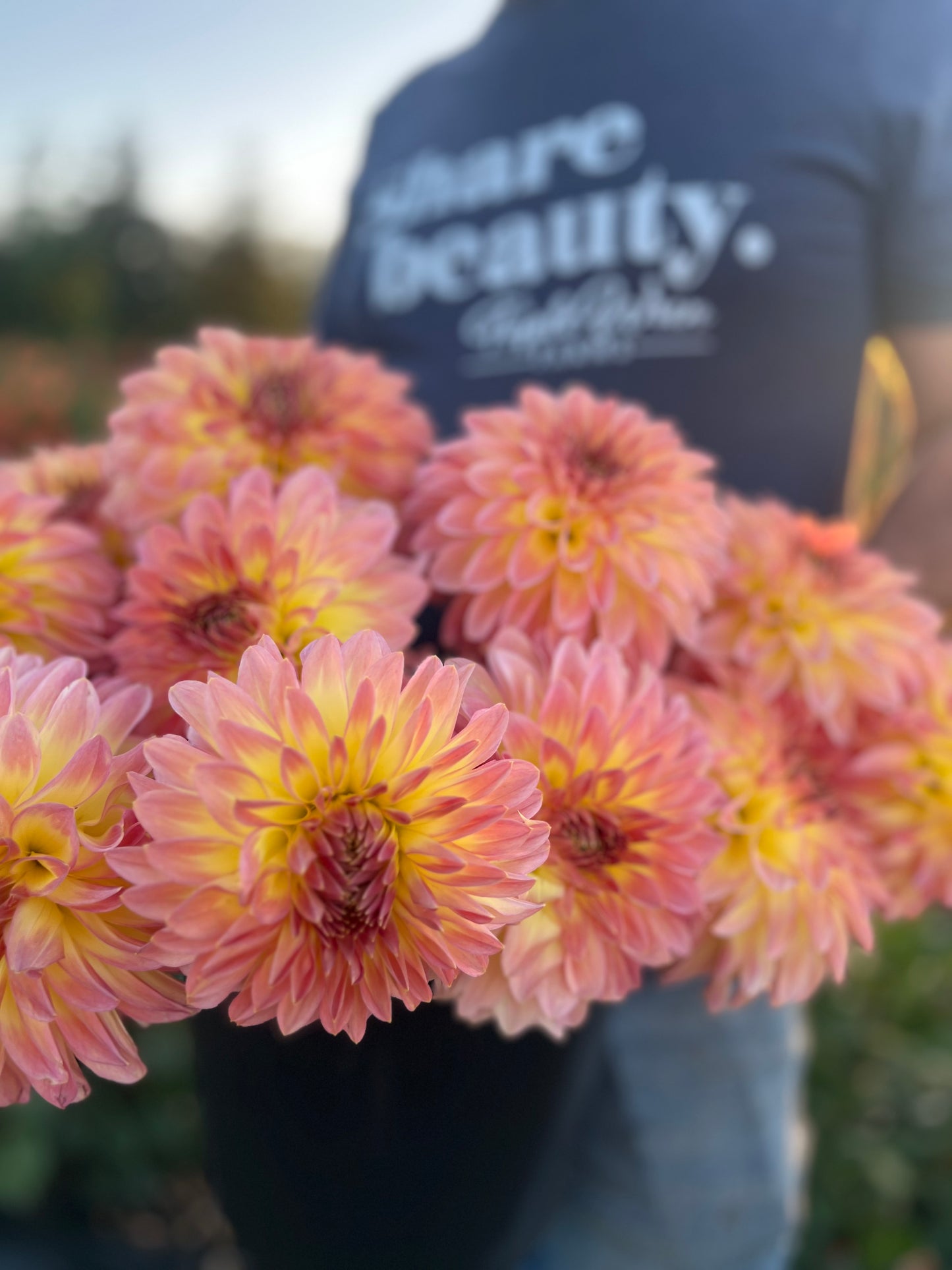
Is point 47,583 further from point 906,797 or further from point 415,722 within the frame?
point 906,797

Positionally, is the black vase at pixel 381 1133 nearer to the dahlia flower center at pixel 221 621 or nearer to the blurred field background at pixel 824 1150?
the dahlia flower center at pixel 221 621

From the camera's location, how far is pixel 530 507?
1.35ft

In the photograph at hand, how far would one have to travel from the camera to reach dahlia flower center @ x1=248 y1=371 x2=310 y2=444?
1.46ft

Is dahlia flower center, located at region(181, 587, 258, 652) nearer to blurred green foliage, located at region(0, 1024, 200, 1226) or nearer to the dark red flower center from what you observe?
the dark red flower center

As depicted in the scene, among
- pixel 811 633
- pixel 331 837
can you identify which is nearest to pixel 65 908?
pixel 331 837

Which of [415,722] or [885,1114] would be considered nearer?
[415,722]

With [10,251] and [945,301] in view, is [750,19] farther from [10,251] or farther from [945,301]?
[10,251]

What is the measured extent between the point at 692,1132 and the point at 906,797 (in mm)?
464

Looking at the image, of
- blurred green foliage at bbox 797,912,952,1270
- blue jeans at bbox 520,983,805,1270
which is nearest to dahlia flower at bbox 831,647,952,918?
blue jeans at bbox 520,983,805,1270

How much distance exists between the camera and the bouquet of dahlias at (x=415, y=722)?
288 millimetres

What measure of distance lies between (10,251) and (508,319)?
8982 millimetres

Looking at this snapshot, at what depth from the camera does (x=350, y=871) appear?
0.93 feet

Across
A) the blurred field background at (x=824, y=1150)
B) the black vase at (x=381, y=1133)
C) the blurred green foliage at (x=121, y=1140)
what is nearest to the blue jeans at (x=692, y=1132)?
the black vase at (x=381, y=1133)

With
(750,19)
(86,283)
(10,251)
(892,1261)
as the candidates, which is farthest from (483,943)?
(10,251)
